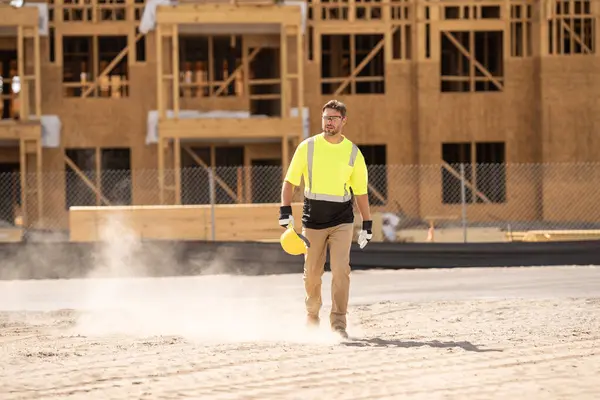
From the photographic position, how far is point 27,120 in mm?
30234

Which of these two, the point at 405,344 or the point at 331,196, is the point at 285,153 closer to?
the point at 331,196

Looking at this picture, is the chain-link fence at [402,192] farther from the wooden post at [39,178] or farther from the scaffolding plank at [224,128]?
the scaffolding plank at [224,128]

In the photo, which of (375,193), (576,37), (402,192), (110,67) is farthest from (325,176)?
(576,37)

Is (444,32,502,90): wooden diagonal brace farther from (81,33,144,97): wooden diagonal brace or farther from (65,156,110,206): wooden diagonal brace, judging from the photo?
(65,156,110,206): wooden diagonal brace

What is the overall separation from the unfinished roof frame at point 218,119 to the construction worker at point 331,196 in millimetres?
18519

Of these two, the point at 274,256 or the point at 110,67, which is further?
the point at 110,67

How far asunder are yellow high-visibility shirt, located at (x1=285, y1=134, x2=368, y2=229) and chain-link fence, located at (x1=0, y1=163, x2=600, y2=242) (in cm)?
2035

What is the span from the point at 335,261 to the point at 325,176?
0.74 meters

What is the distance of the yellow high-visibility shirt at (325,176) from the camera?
9867mm

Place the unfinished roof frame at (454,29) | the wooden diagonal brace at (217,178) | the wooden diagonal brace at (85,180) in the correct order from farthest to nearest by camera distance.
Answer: the unfinished roof frame at (454,29) → the wooden diagonal brace at (85,180) → the wooden diagonal brace at (217,178)

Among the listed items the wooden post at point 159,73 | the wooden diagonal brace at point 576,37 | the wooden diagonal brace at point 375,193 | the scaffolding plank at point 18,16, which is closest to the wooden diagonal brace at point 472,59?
the wooden diagonal brace at point 576,37

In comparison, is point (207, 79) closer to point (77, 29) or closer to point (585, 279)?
point (77, 29)

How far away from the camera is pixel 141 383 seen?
7.36m

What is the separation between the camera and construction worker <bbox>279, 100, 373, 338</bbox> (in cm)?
987
